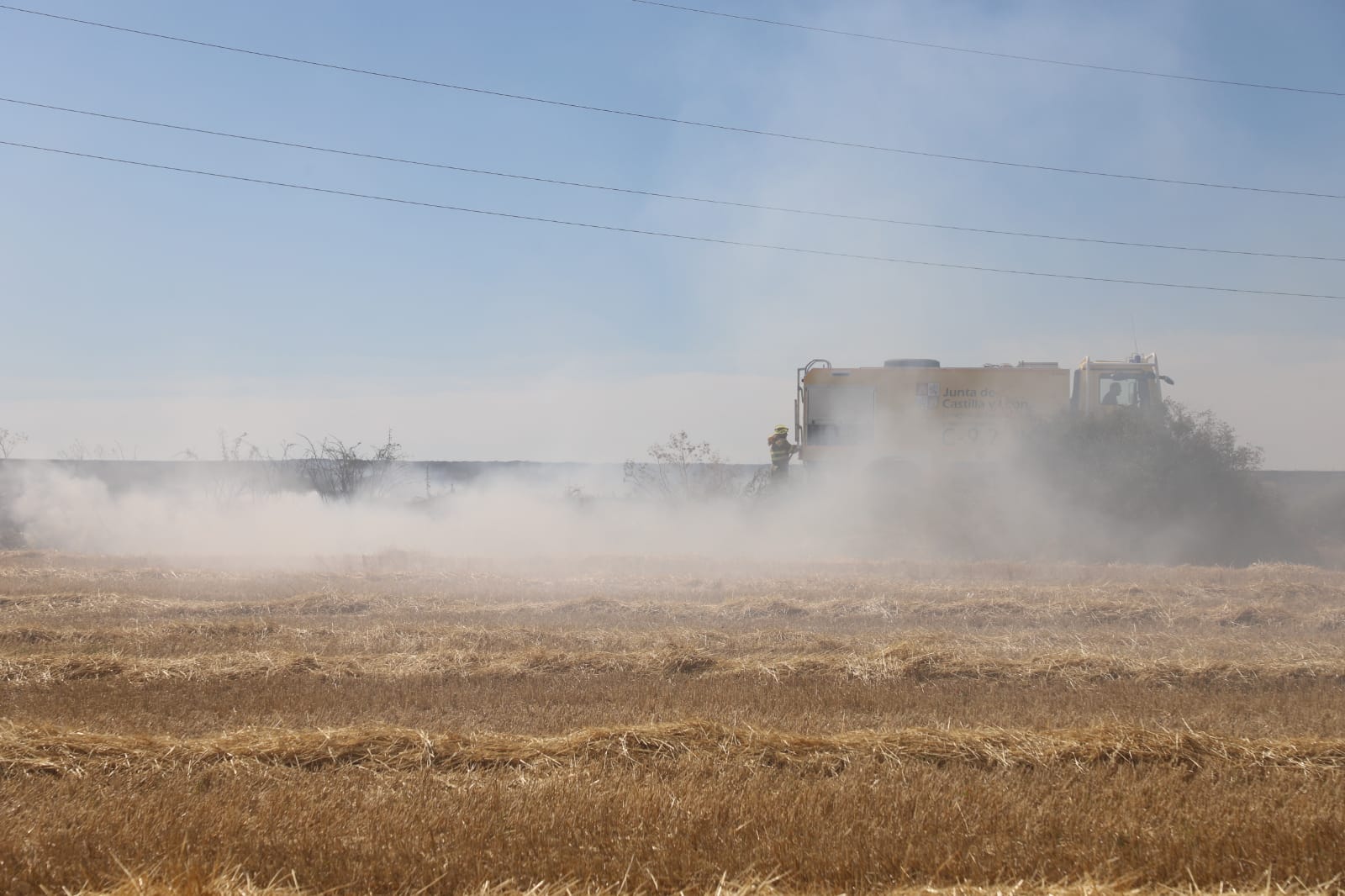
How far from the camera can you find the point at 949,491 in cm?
2164

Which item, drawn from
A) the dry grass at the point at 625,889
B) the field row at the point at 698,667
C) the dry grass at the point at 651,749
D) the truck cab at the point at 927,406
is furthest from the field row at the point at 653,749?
the truck cab at the point at 927,406

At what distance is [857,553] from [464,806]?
1737 cm

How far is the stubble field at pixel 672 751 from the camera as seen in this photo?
14.5ft

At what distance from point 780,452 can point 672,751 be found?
16932mm

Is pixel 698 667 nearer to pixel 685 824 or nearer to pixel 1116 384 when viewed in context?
pixel 685 824

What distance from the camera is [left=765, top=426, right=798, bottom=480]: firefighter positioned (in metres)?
22.7

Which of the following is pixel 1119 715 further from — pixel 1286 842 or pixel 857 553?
pixel 857 553

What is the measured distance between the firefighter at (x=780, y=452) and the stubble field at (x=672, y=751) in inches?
403

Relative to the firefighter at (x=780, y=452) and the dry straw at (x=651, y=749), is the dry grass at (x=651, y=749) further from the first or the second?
the firefighter at (x=780, y=452)

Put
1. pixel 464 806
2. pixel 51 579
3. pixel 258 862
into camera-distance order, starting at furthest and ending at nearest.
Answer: pixel 51 579 → pixel 464 806 → pixel 258 862

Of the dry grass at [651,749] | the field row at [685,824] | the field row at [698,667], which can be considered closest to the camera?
the field row at [685,824]

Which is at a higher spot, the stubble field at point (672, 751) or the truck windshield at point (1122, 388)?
the truck windshield at point (1122, 388)

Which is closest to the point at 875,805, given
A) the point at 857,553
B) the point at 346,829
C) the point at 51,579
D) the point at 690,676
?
the point at 346,829

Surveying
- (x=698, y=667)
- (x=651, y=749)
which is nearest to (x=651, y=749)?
(x=651, y=749)
